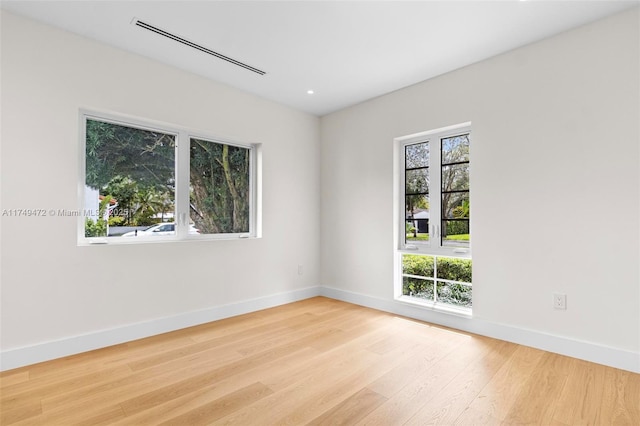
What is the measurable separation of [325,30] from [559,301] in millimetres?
2987

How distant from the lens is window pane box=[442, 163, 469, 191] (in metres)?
3.36

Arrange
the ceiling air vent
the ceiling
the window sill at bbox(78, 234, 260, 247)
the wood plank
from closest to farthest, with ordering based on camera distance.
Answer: the wood plank < the ceiling < the ceiling air vent < the window sill at bbox(78, 234, 260, 247)

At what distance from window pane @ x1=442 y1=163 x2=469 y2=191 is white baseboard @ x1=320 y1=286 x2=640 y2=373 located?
53.5 inches

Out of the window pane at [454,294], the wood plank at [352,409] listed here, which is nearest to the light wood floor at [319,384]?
the wood plank at [352,409]

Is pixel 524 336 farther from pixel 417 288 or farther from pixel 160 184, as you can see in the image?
pixel 160 184

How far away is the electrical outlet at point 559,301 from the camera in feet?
8.59

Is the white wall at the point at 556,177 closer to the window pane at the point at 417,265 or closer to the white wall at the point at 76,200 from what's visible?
the window pane at the point at 417,265

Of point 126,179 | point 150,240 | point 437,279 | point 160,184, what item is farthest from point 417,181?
point 126,179

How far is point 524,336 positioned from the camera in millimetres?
2799

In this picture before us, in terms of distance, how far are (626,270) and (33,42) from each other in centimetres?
489

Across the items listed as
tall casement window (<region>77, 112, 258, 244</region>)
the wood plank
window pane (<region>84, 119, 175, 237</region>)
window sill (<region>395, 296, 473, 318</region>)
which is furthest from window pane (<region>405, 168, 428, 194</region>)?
window pane (<region>84, 119, 175, 237</region>)

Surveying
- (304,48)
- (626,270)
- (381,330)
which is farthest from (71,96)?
(626,270)

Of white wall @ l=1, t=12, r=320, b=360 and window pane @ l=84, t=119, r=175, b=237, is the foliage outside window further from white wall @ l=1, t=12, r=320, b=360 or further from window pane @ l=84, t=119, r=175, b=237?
window pane @ l=84, t=119, r=175, b=237

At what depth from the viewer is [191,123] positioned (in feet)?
11.1
